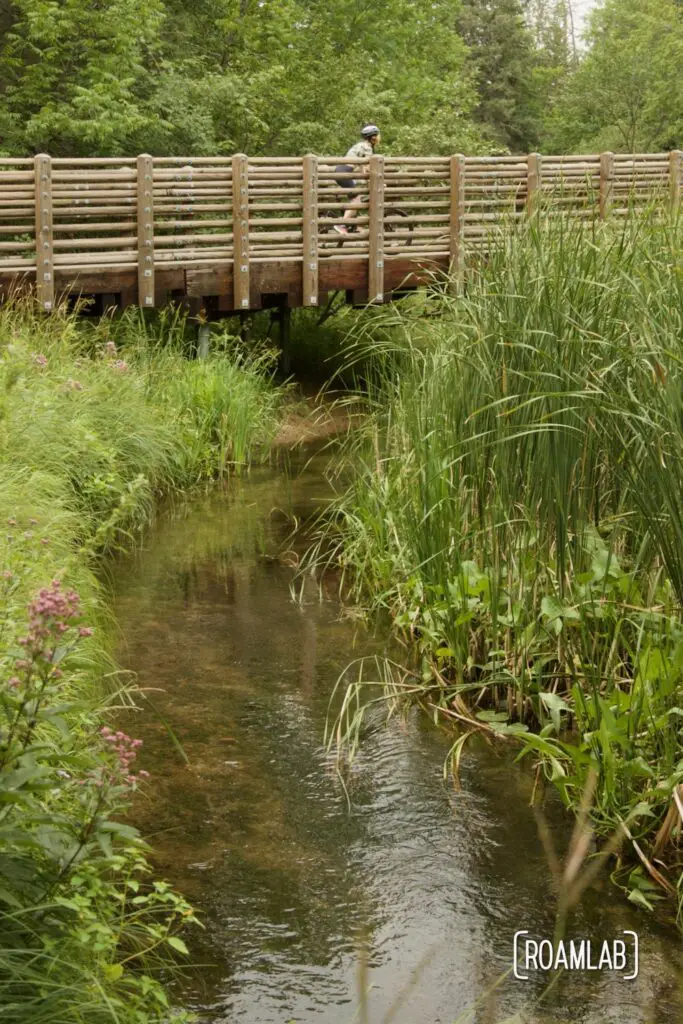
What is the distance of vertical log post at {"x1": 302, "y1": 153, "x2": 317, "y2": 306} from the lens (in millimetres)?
13609

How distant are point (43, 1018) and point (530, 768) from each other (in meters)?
2.71

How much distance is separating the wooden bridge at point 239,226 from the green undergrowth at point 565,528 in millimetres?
5056

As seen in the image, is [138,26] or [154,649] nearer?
[154,649]

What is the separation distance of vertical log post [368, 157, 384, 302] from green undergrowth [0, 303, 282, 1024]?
1575 millimetres

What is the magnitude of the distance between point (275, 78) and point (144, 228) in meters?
8.30

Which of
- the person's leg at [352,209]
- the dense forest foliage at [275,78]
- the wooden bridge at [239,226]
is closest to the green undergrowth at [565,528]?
the wooden bridge at [239,226]

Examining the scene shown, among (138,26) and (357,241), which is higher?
(138,26)

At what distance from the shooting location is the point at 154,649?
6.69m

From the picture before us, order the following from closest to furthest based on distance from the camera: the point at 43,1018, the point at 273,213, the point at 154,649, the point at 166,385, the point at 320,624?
the point at 43,1018
the point at 154,649
the point at 320,624
the point at 166,385
the point at 273,213

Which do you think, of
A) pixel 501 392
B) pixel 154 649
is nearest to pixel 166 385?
pixel 154 649

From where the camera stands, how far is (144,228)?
12461 mm

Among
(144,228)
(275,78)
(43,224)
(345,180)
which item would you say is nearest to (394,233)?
(345,180)

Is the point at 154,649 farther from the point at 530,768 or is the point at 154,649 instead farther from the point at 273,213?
the point at 273,213

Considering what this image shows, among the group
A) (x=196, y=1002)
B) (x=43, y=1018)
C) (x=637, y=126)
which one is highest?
(x=637, y=126)
